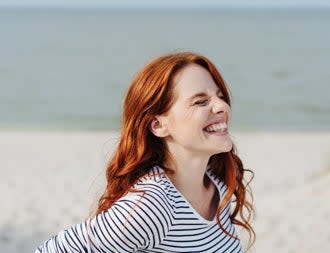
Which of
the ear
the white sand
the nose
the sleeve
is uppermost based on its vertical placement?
the white sand

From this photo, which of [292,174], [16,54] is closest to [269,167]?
[292,174]

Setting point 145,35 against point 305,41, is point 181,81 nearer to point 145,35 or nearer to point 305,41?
point 305,41

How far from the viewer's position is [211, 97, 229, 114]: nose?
6.81ft

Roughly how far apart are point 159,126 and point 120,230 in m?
0.34

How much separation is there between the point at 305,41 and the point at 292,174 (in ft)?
114

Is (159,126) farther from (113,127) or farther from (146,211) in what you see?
(113,127)

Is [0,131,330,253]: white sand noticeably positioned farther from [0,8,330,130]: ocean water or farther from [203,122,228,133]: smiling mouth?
[0,8,330,130]: ocean water

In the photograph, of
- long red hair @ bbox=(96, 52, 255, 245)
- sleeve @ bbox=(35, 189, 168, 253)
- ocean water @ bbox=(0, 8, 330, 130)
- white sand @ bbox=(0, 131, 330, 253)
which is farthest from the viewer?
ocean water @ bbox=(0, 8, 330, 130)

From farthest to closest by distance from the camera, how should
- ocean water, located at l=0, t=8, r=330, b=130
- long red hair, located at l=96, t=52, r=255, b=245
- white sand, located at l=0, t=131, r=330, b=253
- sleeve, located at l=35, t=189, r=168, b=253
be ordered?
ocean water, located at l=0, t=8, r=330, b=130 < white sand, located at l=0, t=131, r=330, b=253 < long red hair, located at l=96, t=52, r=255, b=245 < sleeve, located at l=35, t=189, r=168, b=253

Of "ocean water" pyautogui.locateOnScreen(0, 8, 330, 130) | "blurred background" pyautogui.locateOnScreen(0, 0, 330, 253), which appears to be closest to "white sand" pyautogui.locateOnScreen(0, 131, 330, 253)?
"blurred background" pyautogui.locateOnScreen(0, 0, 330, 253)

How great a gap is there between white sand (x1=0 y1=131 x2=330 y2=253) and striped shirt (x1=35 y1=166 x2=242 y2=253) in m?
0.68

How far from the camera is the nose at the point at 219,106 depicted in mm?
2074

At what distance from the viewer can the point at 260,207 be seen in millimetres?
6559

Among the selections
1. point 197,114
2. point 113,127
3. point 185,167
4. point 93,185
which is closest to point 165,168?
point 185,167
